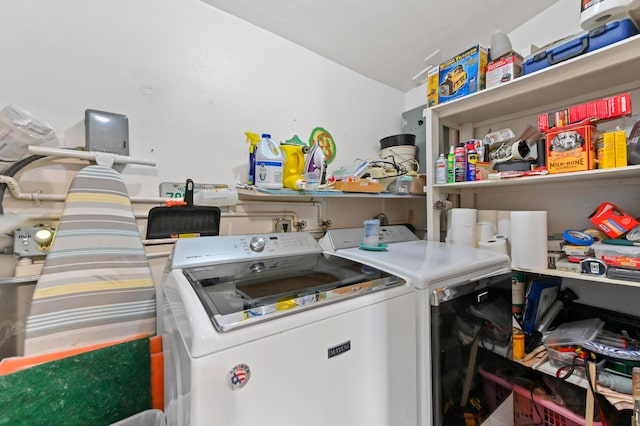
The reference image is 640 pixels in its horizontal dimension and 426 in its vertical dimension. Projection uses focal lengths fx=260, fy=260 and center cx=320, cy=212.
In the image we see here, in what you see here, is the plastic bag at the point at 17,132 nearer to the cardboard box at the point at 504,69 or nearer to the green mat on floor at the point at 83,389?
the green mat on floor at the point at 83,389

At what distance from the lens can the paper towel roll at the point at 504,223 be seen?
5.00 feet

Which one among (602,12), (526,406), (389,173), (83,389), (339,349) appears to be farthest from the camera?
(389,173)

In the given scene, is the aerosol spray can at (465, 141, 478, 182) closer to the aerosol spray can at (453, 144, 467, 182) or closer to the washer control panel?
the aerosol spray can at (453, 144, 467, 182)

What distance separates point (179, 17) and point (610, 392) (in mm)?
2601

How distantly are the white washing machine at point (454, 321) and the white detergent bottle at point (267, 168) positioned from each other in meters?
0.41

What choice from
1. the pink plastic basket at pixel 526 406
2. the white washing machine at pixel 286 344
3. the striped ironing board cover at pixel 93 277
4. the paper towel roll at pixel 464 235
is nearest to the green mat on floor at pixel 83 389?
the striped ironing board cover at pixel 93 277

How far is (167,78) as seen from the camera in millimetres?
1291

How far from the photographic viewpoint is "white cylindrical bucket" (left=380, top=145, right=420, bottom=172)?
1.92m

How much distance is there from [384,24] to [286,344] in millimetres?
1899

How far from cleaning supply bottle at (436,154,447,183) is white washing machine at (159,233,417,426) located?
3.35 feet

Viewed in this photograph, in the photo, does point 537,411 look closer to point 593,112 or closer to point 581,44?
point 593,112

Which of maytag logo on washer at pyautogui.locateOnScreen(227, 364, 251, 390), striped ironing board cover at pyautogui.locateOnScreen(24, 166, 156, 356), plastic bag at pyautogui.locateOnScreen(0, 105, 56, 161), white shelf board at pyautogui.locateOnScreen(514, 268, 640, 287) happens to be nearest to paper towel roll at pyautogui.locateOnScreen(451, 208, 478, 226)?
white shelf board at pyautogui.locateOnScreen(514, 268, 640, 287)

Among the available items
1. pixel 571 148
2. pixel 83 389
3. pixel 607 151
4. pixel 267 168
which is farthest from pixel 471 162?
pixel 83 389

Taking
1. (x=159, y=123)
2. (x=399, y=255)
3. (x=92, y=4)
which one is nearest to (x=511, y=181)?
(x=399, y=255)
